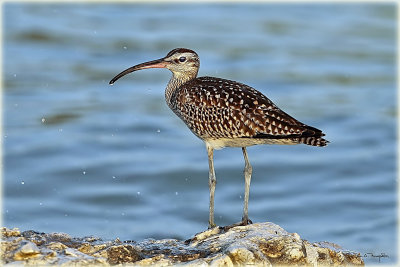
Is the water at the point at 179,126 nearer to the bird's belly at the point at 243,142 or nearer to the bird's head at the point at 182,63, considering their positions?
the bird's belly at the point at 243,142

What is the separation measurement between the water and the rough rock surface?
3675mm

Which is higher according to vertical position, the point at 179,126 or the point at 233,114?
the point at 233,114

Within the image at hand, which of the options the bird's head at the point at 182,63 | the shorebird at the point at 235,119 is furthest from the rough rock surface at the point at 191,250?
the bird's head at the point at 182,63

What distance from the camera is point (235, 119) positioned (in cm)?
1018

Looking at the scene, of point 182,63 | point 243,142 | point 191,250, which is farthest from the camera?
point 182,63

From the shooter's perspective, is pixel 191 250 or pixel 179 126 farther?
pixel 179 126

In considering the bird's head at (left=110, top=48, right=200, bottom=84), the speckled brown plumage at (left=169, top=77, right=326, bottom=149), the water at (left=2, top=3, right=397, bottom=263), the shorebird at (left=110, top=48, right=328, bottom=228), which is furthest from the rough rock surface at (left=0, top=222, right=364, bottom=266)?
the water at (left=2, top=3, right=397, bottom=263)

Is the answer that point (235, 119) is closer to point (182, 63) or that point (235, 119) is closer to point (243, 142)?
point (243, 142)

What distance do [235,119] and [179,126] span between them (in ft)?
34.3

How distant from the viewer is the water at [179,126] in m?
16.0

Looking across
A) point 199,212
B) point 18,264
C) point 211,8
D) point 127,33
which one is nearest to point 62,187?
point 199,212

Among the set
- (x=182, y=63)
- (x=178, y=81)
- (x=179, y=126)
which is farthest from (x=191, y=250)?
(x=179, y=126)

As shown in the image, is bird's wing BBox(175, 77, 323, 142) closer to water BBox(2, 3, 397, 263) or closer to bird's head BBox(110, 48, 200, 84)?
bird's head BBox(110, 48, 200, 84)

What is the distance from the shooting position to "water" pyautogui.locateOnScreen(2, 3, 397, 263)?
16000 mm
